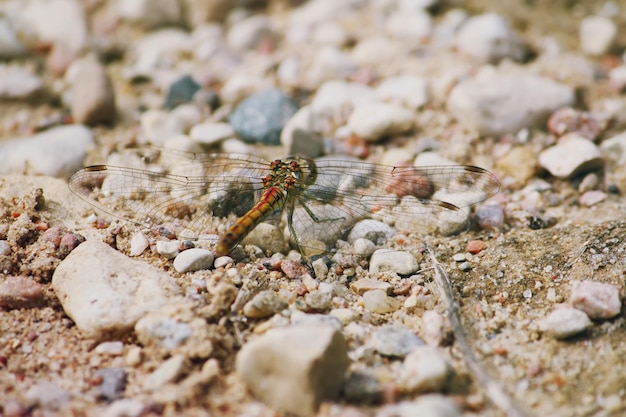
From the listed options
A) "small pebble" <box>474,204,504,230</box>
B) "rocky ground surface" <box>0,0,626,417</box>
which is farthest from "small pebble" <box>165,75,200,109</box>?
"small pebble" <box>474,204,504,230</box>

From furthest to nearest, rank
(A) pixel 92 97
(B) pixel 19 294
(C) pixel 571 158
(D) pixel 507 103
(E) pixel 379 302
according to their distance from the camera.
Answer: (A) pixel 92 97
(D) pixel 507 103
(C) pixel 571 158
(E) pixel 379 302
(B) pixel 19 294

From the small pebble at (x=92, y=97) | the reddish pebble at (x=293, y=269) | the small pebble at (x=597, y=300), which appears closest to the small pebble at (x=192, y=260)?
the reddish pebble at (x=293, y=269)

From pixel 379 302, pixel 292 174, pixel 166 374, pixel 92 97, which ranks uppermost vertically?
pixel 92 97

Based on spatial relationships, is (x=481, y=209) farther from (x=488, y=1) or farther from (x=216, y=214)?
(x=488, y=1)

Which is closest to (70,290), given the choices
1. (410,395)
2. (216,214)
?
(216,214)

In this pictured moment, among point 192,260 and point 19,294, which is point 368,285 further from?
point 19,294

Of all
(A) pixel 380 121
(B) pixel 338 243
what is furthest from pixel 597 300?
(A) pixel 380 121

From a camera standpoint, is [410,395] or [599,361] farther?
[599,361]
